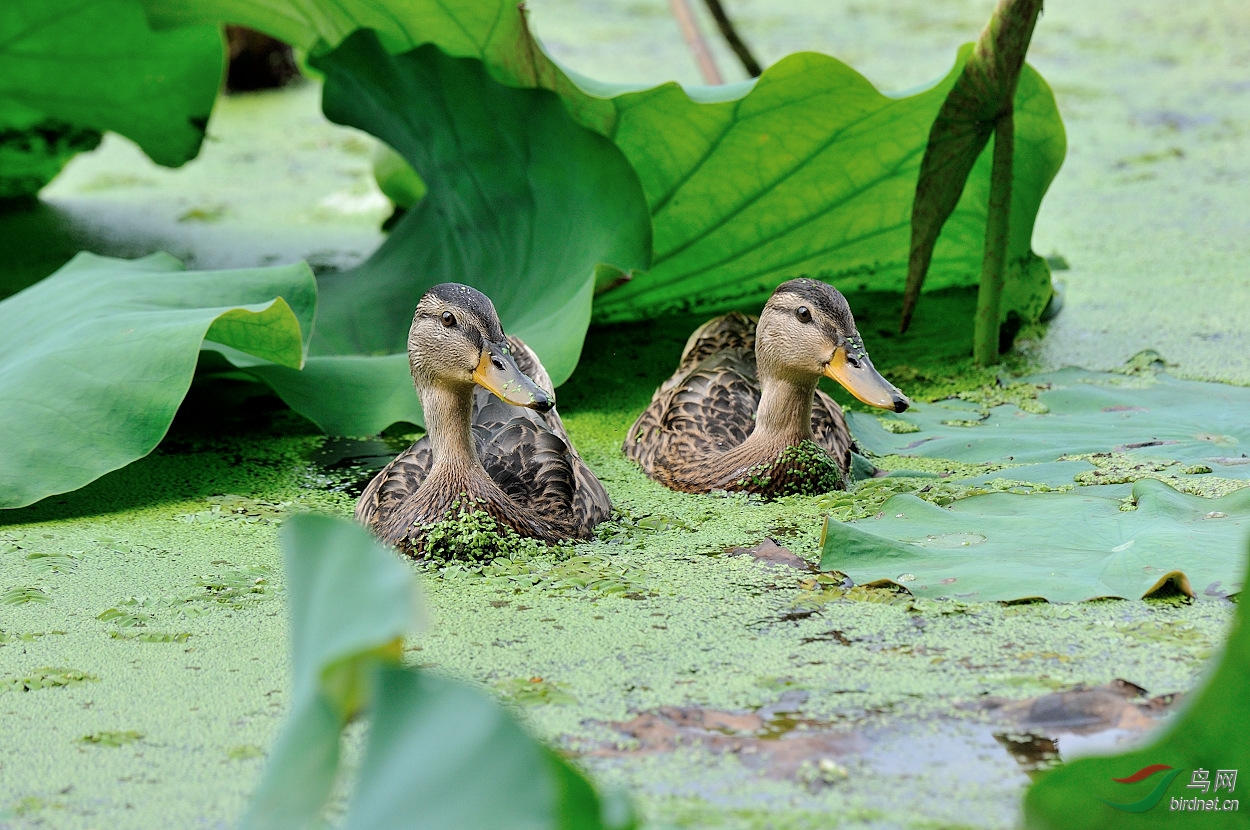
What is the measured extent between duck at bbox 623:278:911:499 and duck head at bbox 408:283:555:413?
2.08ft

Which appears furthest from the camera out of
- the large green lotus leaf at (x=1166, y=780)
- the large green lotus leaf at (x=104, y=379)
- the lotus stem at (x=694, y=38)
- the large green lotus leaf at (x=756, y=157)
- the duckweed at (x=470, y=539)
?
the lotus stem at (x=694, y=38)

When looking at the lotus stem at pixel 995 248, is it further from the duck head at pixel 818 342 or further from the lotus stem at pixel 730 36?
the lotus stem at pixel 730 36

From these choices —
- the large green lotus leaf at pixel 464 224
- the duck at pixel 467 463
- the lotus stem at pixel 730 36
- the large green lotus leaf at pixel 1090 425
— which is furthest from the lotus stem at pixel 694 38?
the duck at pixel 467 463

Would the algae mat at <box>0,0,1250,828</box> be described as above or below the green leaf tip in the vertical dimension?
below

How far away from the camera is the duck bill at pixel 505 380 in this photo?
2773mm

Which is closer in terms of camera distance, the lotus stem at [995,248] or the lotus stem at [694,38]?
the lotus stem at [995,248]

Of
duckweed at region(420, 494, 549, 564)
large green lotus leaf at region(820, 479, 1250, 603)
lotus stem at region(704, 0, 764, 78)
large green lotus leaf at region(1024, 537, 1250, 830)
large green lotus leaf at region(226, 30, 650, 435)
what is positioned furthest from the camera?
lotus stem at region(704, 0, 764, 78)

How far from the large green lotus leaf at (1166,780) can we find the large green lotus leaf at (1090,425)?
1.75 metres

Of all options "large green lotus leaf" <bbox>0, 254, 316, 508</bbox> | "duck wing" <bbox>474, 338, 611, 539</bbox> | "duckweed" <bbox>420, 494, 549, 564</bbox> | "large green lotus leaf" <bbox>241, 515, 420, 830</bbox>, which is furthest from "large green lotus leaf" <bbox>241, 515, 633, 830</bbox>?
"large green lotus leaf" <bbox>0, 254, 316, 508</bbox>

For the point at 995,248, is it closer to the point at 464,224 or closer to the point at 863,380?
the point at 863,380

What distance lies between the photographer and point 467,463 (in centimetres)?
291

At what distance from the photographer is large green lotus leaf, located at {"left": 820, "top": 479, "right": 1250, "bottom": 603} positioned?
2.32m

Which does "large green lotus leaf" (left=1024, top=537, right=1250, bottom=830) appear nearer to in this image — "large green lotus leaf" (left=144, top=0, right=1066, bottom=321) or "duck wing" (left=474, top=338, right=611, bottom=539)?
"duck wing" (left=474, top=338, right=611, bottom=539)

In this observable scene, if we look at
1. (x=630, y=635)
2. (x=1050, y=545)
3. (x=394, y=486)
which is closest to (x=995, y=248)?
(x=1050, y=545)
